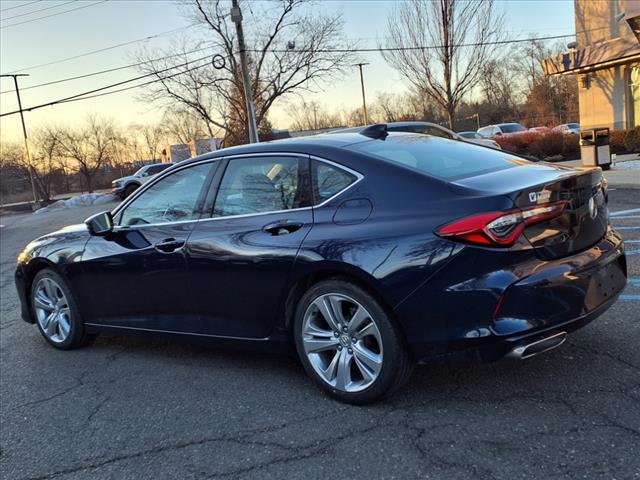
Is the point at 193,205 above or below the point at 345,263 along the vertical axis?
above

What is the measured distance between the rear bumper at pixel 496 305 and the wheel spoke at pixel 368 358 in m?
0.23

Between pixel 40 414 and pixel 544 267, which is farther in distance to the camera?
pixel 40 414

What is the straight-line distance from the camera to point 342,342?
10.7 ft

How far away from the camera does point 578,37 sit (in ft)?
71.8

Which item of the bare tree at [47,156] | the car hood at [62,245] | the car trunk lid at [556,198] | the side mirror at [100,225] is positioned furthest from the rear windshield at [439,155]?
the bare tree at [47,156]

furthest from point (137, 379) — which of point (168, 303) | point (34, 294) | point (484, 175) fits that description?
point (484, 175)

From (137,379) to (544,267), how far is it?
113 inches

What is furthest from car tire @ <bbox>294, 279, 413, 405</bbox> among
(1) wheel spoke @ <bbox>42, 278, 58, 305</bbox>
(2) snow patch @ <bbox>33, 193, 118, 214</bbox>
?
(2) snow patch @ <bbox>33, 193, 118, 214</bbox>

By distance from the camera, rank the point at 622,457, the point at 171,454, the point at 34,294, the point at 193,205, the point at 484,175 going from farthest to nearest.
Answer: the point at 34,294 → the point at 193,205 → the point at 484,175 → the point at 171,454 → the point at 622,457

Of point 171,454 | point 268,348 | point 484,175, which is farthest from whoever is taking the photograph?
point 268,348

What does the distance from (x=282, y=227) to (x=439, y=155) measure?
3.60 feet

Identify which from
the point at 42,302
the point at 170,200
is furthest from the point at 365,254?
the point at 42,302

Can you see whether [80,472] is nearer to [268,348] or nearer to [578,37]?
[268,348]

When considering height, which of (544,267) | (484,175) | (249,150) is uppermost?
(249,150)
